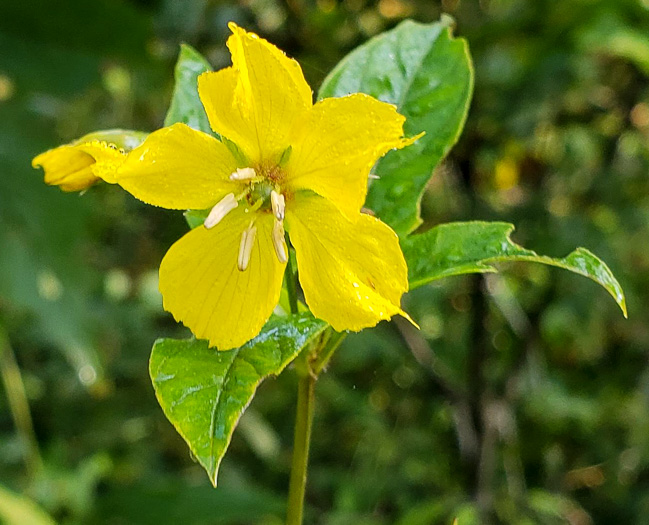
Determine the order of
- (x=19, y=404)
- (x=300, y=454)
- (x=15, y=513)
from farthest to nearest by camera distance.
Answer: (x=19, y=404), (x=15, y=513), (x=300, y=454)

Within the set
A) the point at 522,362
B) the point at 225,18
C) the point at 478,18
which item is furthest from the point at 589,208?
the point at 225,18

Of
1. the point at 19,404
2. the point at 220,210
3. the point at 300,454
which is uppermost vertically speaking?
the point at 220,210

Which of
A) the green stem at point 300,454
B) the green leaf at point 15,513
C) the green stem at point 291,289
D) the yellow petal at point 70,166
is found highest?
the yellow petal at point 70,166

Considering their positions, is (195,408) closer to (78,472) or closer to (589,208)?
(78,472)

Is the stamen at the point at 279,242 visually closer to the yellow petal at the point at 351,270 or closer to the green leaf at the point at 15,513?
the yellow petal at the point at 351,270

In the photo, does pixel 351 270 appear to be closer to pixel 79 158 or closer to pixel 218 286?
pixel 218 286

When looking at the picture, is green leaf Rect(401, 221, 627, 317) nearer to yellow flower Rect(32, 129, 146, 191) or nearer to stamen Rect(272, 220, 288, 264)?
stamen Rect(272, 220, 288, 264)

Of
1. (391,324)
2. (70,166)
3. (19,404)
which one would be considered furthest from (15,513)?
(391,324)

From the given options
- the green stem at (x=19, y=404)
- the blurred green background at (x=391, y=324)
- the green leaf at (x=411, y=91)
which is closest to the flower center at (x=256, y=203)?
the green leaf at (x=411, y=91)
